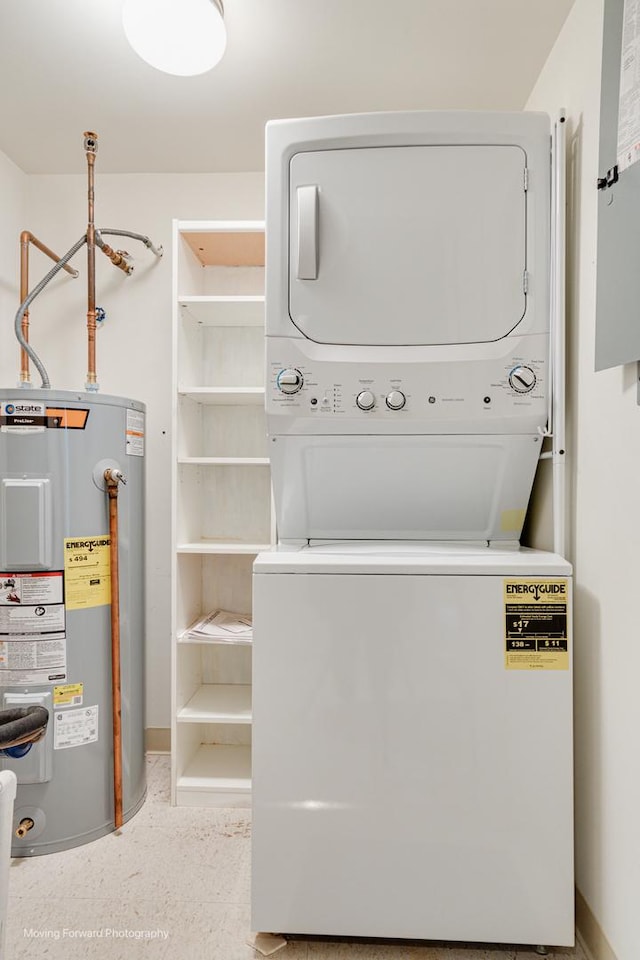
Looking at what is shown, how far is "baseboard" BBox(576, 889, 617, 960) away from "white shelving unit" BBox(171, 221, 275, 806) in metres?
1.05

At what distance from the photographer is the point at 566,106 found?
1.52 metres

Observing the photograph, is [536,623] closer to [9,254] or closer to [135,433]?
[135,433]

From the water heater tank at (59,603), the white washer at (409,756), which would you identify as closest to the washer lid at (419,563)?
the white washer at (409,756)

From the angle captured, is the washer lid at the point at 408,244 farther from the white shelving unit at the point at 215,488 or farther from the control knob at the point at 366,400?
the white shelving unit at the point at 215,488

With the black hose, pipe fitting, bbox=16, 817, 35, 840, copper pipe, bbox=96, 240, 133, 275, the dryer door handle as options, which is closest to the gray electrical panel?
the dryer door handle

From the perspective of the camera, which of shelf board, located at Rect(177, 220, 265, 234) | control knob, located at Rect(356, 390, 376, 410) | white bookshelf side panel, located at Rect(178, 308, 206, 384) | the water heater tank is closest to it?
control knob, located at Rect(356, 390, 376, 410)

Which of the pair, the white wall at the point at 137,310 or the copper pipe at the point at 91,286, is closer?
the copper pipe at the point at 91,286

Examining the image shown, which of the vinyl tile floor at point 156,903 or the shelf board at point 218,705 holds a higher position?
the shelf board at point 218,705

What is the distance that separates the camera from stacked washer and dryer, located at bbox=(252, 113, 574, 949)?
51.3 inches

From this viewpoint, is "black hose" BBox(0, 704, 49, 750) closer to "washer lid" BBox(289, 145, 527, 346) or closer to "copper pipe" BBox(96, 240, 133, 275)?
"washer lid" BBox(289, 145, 527, 346)

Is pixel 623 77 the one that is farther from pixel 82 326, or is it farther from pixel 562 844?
pixel 82 326

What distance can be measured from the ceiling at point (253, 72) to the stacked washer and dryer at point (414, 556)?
1.13 ft

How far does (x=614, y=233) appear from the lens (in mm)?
1167

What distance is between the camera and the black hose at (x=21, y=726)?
0.81 metres
